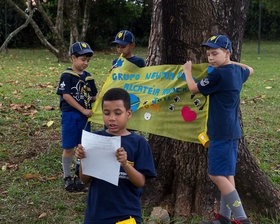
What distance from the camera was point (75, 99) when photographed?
3.91m

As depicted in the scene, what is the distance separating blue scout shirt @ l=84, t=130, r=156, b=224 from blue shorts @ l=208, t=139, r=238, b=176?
2.89ft

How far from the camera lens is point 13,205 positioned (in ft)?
12.1

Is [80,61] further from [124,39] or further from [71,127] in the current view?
[71,127]

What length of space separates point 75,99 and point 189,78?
1.40 m

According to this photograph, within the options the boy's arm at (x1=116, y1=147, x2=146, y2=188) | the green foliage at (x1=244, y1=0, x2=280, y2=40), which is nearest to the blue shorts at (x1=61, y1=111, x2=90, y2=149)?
the boy's arm at (x1=116, y1=147, x2=146, y2=188)

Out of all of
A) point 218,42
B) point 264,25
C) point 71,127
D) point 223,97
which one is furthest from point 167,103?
point 264,25

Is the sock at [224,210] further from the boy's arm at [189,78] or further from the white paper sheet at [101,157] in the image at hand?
the white paper sheet at [101,157]

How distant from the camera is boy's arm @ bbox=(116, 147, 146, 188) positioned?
2014 mm

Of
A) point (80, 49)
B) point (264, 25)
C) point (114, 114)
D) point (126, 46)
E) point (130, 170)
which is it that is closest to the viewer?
point (130, 170)

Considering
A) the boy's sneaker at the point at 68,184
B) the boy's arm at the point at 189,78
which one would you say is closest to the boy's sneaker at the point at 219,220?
the boy's arm at the point at 189,78

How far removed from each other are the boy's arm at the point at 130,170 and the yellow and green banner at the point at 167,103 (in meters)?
1.24

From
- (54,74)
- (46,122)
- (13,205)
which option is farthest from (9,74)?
(13,205)

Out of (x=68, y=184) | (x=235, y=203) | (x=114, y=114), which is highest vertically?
(x=114, y=114)

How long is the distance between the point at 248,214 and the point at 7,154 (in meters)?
3.22
